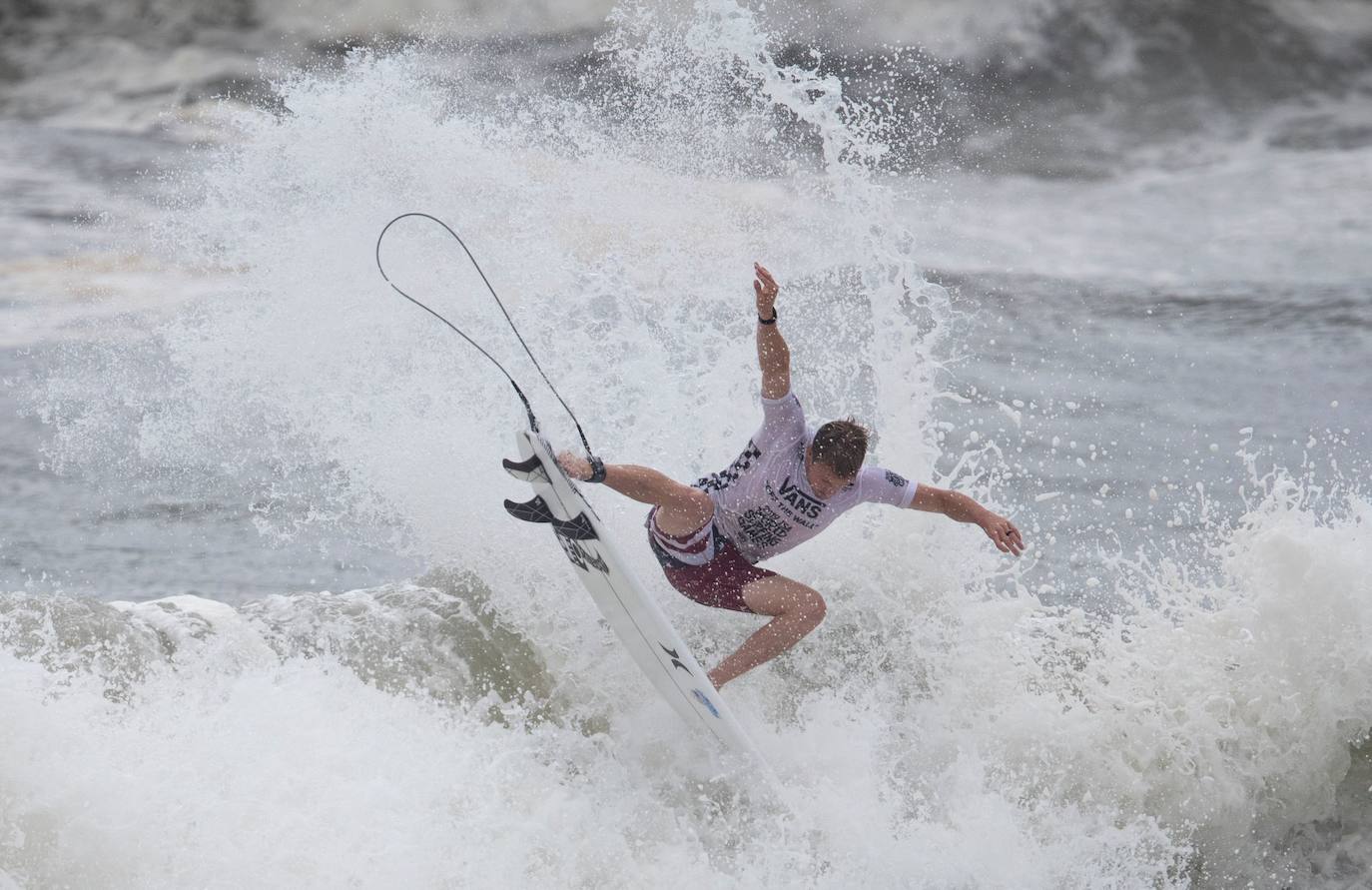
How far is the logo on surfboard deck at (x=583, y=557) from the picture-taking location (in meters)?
2.90

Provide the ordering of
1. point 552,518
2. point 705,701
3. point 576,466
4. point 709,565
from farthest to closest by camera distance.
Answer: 1. point 709,565
2. point 705,701
3. point 552,518
4. point 576,466

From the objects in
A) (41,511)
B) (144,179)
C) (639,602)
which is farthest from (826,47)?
(639,602)

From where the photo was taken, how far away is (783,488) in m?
2.93

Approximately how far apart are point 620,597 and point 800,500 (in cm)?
55

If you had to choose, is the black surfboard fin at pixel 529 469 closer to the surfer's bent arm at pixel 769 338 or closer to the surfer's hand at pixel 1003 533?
the surfer's bent arm at pixel 769 338

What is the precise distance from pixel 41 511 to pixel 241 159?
459cm

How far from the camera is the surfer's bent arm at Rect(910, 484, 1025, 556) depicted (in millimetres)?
2869

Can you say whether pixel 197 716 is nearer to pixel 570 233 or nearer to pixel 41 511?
pixel 570 233

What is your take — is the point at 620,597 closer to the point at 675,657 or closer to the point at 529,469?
the point at 675,657

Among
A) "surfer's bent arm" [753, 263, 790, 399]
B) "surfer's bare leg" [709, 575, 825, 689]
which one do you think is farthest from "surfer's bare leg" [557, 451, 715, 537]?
"surfer's bent arm" [753, 263, 790, 399]

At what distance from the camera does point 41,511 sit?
25.7 ft

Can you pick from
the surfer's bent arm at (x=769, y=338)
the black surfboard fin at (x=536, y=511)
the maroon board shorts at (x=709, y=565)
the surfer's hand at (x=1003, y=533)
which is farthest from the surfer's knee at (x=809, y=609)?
the black surfboard fin at (x=536, y=511)

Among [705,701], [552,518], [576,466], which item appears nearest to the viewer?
[576,466]

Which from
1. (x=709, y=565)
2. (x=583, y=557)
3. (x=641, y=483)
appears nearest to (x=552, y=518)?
(x=583, y=557)
